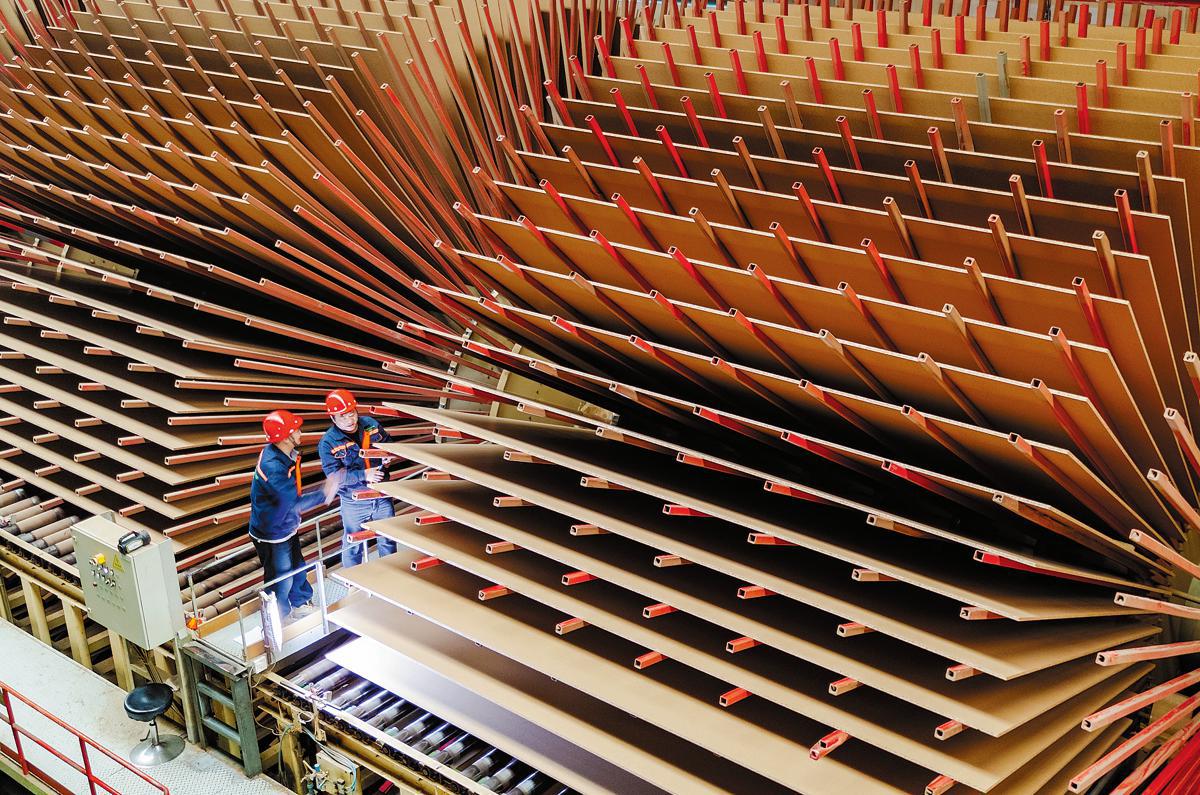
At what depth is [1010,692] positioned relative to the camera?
2.74 meters

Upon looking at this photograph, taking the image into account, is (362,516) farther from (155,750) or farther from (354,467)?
(155,750)

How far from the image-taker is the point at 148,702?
4016 millimetres

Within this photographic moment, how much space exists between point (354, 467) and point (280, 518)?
1.10ft

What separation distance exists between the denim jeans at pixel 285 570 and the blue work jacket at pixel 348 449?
1.07 ft

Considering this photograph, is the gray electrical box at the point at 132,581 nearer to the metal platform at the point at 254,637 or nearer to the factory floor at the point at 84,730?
the metal platform at the point at 254,637

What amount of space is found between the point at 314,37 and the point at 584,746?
3685 mm

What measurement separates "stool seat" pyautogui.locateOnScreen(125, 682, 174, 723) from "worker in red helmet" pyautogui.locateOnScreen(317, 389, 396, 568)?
0.87 m

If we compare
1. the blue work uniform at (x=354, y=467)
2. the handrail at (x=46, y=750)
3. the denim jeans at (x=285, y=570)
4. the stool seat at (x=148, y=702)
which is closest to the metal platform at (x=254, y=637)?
the denim jeans at (x=285, y=570)

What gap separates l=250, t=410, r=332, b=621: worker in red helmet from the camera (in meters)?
4.05

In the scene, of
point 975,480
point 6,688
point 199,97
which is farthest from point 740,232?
point 6,688

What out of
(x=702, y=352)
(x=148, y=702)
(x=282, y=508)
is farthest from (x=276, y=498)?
(x=702, y=352)

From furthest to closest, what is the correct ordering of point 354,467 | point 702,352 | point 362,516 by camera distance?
point 362,516 → point 354,467 → point 702,352

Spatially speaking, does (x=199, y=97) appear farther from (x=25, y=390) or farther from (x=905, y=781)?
(x=905, y=781)

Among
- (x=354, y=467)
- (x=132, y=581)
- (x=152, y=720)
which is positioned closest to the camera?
(x=132, y=581)
